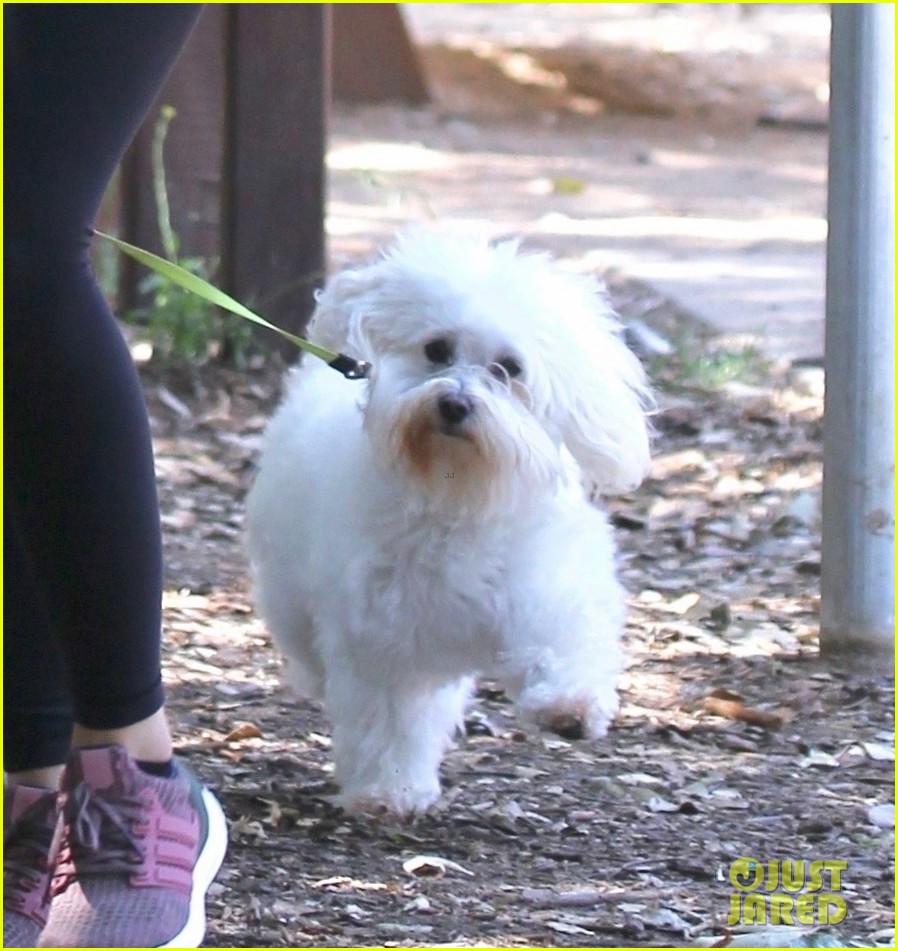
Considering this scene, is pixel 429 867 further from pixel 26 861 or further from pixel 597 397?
pixel 597 397

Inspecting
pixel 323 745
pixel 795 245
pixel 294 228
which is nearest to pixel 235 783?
pixel 323 745

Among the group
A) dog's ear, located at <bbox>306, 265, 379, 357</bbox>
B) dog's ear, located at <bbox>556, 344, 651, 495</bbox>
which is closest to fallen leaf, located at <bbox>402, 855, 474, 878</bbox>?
dog's ear, located at <bbox>556, 344, 651, 495</bbox>

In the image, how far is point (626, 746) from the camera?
329cm

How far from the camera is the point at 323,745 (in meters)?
3.36

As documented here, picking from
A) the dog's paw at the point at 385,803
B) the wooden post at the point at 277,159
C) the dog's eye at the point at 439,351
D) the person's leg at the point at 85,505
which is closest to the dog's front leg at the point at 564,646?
the dog's paw at the point at 385,803

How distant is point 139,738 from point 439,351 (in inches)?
35.2

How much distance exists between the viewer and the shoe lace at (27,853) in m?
2.24

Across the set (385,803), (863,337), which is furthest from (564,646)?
(863,337)

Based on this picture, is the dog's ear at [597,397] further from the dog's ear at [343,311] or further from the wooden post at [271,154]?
the wooden post at [271,154]

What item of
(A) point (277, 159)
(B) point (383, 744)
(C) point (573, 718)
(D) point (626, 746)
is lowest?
(D) point (626, 746)

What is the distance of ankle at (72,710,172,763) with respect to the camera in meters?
2.27

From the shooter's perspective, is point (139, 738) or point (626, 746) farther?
point (626, 746)

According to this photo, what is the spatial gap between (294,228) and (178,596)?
199 centimetres

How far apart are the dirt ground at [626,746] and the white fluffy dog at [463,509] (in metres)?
0.19
